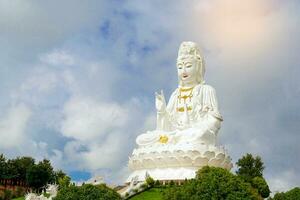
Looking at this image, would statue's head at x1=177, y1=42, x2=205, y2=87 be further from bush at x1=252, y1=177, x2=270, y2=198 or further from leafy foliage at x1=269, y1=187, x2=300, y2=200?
leafy foliage at x1=269, y1=187, x2=300, y2=200

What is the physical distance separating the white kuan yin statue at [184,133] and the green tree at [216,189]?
9254mm

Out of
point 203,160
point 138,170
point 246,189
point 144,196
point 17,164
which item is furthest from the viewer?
point 17,164

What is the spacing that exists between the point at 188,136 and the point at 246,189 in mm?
10659

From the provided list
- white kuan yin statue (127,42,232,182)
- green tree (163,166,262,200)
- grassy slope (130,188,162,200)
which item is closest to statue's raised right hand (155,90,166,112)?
white kuan yin statue (127,42,232,182)

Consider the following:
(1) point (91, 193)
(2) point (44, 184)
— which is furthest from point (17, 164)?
(1) point (91, 193)

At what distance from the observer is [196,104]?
98.2 ft

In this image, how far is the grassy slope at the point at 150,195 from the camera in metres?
23.5

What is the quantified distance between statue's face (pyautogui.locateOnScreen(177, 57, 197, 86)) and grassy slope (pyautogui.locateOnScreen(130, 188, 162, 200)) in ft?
26.9

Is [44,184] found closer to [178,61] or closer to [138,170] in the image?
[138,170]

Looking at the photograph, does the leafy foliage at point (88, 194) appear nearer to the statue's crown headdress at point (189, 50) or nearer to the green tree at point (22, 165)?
the statue's crown headdress at point (189, 50)

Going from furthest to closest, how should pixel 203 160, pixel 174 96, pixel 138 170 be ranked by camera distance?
1. pixel 174 96
2. pixel 138 170
3. pixel 203 160

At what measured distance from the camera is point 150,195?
79.3 ft

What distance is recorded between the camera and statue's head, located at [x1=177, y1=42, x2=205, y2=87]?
102 ft

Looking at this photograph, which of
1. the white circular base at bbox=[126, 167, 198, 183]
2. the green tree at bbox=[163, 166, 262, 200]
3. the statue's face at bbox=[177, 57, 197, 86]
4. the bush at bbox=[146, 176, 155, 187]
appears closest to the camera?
the green tree at bbox=[163, 166, 262, 200]
